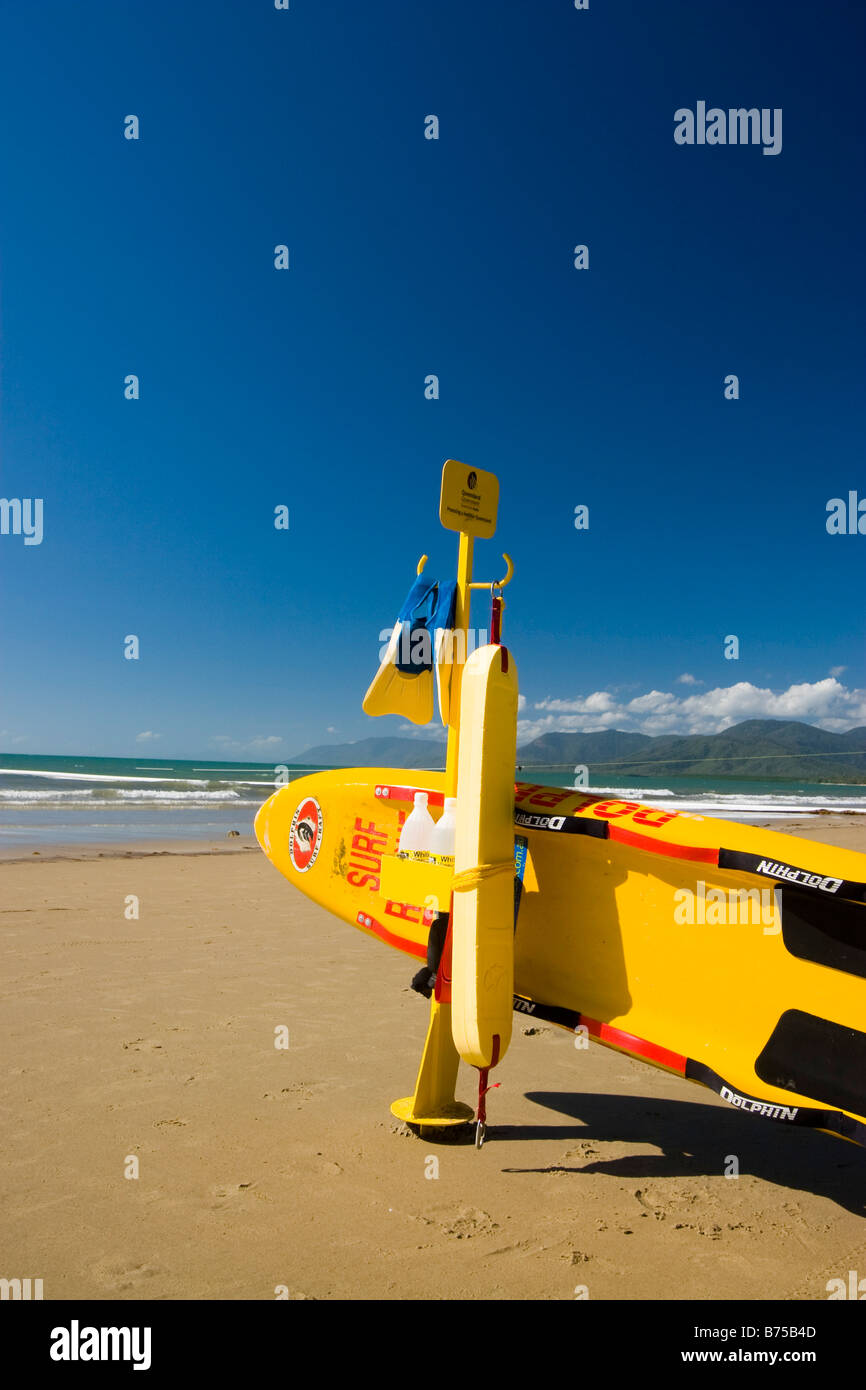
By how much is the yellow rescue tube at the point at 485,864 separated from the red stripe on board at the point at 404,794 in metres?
0.67

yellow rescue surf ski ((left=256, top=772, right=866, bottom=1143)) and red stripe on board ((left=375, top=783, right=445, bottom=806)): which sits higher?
red stripe on board ((left=375, top=783, right=445, bottom=806))

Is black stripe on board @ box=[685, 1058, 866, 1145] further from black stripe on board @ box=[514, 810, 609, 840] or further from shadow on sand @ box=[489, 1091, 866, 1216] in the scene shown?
black stripe on board @ box=[514, 810, 609, 840]

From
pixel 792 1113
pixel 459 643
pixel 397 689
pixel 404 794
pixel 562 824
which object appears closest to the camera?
pixel 792 1113

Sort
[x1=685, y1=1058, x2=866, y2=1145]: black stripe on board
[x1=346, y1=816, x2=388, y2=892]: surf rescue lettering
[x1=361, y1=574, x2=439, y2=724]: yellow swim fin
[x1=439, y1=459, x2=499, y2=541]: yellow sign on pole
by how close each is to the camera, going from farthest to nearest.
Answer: [x1=346, y1=816, x2=388, y2=892]: surf rescue lettering
[x1=361, y1=574, x2=439, y2=724]: yellow swim fin
[x1=439, y1=459, x2=499, y2=541]: yellow sign on pole
[x1=685, y1=1058, x2=866, y2=1145]: black stripe on board

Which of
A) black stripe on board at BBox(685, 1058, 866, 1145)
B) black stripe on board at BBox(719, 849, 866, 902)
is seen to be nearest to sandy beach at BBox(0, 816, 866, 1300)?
black stripe on board at BBox(685, 1058, 866, 1145)

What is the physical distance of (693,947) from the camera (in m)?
3.21

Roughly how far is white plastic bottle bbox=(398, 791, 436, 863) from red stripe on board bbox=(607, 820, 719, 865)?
80cm

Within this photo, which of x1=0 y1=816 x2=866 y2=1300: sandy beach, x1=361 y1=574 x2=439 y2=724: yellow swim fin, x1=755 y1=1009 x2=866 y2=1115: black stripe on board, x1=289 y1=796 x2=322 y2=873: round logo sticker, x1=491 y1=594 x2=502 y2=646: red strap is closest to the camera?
x1=0 y1=816 x2=866 y2=1300: sandy beach

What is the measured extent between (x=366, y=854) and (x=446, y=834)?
2.85 feet

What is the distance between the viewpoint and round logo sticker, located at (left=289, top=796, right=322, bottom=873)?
4.35 metres

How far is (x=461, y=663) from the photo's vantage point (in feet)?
11.7

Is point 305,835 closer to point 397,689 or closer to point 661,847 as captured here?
point 397,689

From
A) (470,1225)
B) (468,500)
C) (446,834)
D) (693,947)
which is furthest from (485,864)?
(468,500)

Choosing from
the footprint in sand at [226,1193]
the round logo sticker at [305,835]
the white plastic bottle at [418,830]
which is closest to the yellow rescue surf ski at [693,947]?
the white plastic bottle at [418,830]
